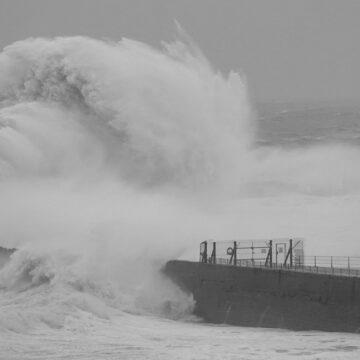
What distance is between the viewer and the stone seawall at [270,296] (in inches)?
633

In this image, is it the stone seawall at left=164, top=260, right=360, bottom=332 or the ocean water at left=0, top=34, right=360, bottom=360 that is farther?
the ocean water at left=0, top=34, right=360, bottom=360

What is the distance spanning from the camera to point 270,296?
17.6 metres

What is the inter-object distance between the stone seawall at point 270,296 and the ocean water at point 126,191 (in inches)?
16.6

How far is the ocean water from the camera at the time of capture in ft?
62.5

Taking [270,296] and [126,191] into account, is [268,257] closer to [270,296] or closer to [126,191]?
[270,296]

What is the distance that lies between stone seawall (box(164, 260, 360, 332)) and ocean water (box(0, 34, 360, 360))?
42 centimetres

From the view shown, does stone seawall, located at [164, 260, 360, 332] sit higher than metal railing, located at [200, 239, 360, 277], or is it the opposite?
metal railing, located at [200, 239, 360, 277]

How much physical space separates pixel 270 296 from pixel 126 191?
8970 millimetres

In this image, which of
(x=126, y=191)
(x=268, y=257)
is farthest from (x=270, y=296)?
(x=126, y=191)

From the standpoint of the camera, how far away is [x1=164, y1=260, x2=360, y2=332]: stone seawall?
1608 cm

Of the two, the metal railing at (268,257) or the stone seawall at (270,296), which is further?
the metal railing at (268,257)

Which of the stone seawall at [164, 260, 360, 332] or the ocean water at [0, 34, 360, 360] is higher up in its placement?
the ocean water at [0, 34, 360, 360]

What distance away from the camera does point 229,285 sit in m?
18.7

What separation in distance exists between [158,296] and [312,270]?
11.9 ft
